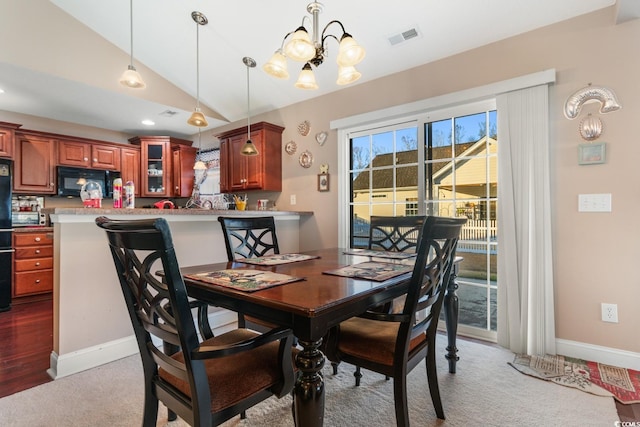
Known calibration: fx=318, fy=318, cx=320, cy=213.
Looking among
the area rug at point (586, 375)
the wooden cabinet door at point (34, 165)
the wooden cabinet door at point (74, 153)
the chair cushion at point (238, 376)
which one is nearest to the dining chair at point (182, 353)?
the chair cushion at point (238, 376)

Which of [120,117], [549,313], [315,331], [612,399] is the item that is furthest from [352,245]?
[120,117]

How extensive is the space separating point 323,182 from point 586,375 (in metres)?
2.67

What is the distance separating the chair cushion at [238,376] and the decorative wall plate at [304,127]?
2.87 metres

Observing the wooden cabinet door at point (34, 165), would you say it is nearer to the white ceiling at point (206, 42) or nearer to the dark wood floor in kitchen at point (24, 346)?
the white ceiling at point (206, 42)

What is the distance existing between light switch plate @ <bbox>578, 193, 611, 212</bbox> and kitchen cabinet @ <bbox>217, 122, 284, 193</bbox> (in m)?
2.99

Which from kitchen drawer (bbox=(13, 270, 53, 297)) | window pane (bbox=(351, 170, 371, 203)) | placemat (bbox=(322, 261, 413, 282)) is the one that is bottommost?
kitchen drawer (bbox=(13, 270, 53, 297))

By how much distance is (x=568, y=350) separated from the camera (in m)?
2.27

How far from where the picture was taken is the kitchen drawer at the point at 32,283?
3691 millimetres

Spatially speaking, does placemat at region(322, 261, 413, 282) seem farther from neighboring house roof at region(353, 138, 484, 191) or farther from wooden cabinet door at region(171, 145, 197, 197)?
wooden cabinet door at region(171, 145, 197, 197)

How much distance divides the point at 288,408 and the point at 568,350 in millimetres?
2031

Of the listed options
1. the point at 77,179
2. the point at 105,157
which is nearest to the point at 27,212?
the point at 77,179

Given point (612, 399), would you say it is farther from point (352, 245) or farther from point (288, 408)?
point (352, 245)

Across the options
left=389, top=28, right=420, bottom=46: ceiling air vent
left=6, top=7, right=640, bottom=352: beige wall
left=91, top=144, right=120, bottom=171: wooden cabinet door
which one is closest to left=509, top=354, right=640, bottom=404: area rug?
left=6, top=7, right=640, bottom=352: beige wall

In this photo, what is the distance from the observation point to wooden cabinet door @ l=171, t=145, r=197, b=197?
5043 millimetres
